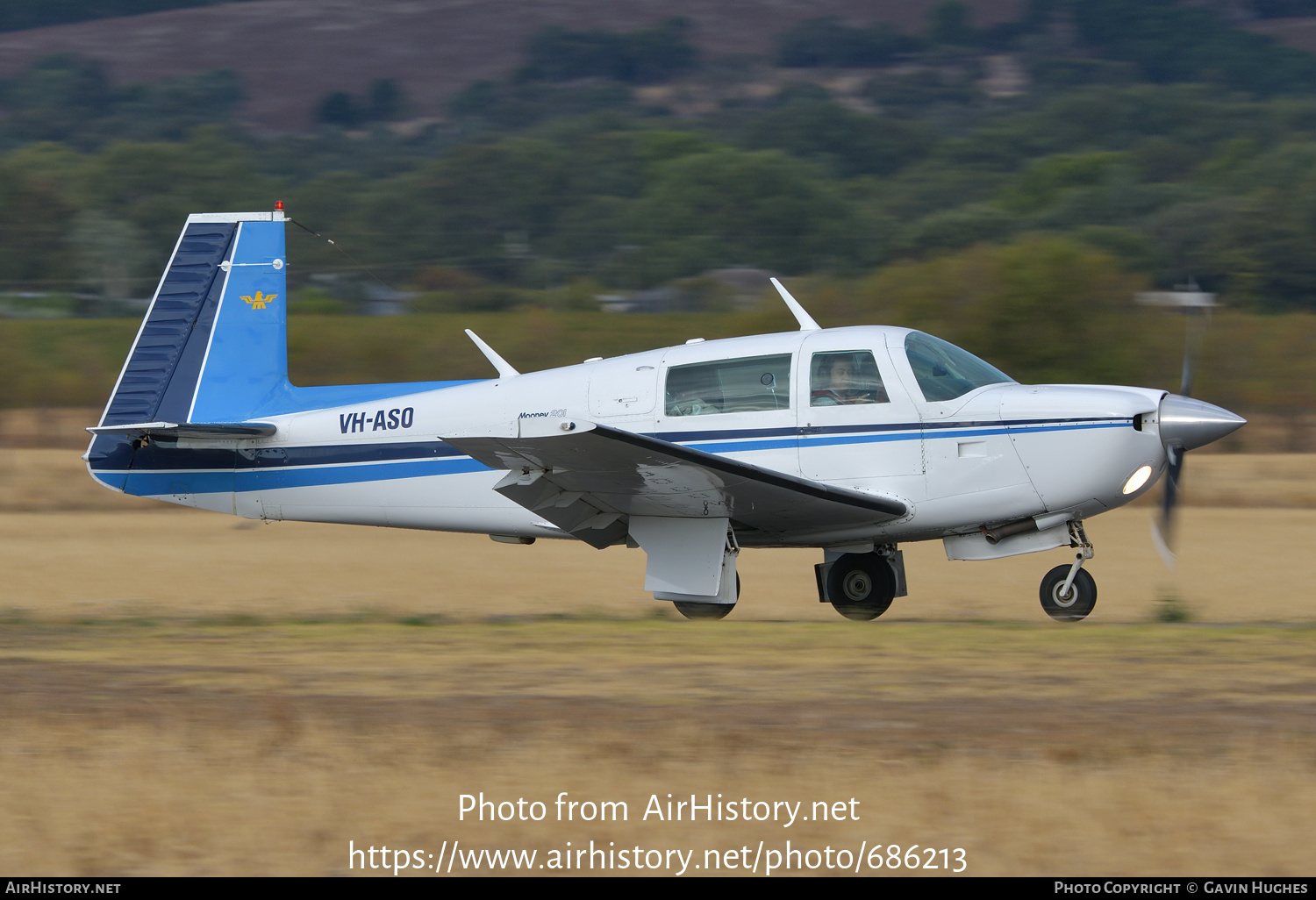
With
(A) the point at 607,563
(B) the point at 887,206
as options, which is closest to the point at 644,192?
(B) the point at 887,206

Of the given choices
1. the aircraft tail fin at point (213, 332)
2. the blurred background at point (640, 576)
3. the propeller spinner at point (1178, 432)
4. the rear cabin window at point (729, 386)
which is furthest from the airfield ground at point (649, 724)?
the aircraft tail fin at point (213, 332)

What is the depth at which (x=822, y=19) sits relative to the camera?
437ft

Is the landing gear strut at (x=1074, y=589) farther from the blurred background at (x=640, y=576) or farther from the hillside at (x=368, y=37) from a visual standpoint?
the hillside at (x=368, y=37)

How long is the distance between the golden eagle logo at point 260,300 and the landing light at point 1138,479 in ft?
21.9

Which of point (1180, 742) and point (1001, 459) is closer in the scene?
point (1180, 742)

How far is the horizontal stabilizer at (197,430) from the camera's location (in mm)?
10922

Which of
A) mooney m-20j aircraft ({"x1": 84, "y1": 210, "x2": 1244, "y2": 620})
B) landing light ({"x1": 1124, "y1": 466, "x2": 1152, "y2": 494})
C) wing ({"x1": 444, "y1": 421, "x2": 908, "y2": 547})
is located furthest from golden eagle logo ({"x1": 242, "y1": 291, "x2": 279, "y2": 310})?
landing light ({"x1": 1124, "y1": 466, "x2": 1152, "y2": 494})

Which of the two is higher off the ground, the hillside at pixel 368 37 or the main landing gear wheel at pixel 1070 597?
the hillside at pixel 368 37

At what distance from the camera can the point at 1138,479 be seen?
9.45 metres

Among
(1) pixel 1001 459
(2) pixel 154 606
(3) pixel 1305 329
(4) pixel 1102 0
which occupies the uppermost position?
(4) pixel 1102 0

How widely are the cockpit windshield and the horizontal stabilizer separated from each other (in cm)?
483

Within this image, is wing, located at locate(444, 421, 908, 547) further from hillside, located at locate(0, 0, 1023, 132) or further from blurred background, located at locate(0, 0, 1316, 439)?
hillside, located at locate(0, 0, 1023, 132)

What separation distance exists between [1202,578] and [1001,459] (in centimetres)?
410

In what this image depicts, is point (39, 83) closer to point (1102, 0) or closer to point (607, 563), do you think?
point (1102, 0)
